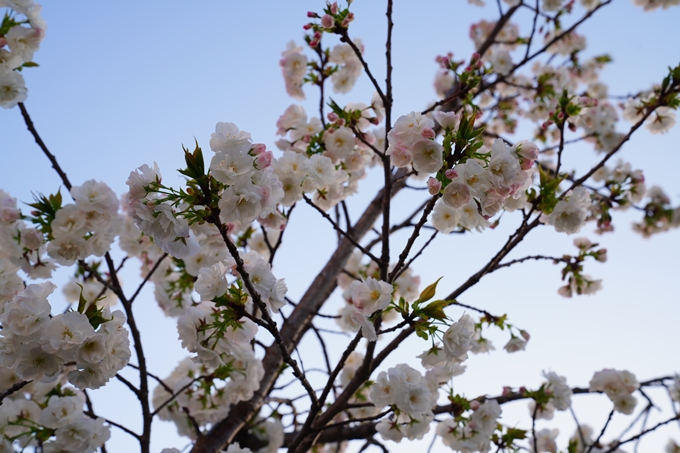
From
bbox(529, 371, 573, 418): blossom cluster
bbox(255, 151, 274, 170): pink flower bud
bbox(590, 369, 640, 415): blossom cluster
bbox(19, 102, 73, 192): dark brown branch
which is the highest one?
bbox(590, 369, 640, 415): blossom cluster

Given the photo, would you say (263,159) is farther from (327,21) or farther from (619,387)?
(619,387)

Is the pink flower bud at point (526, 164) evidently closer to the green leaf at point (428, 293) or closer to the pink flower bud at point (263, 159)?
the green leaf at point (428, 293)

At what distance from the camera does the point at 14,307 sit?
58.5 inches

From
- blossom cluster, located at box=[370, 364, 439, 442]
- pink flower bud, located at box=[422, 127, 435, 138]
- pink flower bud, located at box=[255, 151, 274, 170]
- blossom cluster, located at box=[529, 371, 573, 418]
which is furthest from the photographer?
blossom cluster, located at box=[529, 371, 573, 418]

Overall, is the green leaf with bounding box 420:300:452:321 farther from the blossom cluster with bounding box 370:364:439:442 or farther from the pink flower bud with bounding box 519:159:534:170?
the blossom cluster with bounding box 370:364:439:442

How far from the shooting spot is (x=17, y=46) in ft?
8.45

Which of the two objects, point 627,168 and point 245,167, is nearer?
point 245,167

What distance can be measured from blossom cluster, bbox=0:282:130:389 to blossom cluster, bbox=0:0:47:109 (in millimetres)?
1420

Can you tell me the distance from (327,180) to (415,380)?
37.9 inches

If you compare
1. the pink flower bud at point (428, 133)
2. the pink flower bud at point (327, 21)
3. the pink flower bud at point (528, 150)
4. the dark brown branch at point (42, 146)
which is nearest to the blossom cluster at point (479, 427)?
the pink flower bud at point (528, 150)

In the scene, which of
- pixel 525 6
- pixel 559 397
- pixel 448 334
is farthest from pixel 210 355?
pixel 525 6

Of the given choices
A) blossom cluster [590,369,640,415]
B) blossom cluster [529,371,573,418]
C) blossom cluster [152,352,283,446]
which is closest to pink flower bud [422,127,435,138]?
blossom cluster [152,352,283,446]

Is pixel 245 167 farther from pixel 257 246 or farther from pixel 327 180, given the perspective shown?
pixel 257 246

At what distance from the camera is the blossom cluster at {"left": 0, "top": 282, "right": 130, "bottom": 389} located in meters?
1.48
